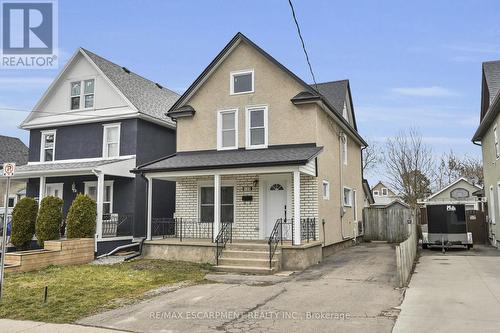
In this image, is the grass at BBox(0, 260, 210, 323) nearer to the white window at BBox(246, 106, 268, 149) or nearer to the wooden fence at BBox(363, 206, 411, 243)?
the white window at BBox(246, 106, 268, 149)

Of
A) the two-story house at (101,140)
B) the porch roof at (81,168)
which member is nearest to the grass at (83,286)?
the two-story house at (101,140)

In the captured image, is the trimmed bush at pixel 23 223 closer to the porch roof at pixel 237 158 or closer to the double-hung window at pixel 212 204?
the porch roof at pixel 237 158

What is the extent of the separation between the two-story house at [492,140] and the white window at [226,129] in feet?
32.4

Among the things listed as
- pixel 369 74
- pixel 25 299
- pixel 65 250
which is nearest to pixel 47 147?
pixel 65 250

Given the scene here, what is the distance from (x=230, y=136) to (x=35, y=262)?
7.90 meters

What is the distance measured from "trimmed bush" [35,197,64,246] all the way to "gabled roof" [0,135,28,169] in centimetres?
1957

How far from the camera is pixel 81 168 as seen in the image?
16.5 metres

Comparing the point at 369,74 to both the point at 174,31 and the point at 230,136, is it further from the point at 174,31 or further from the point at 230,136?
the point at 174,31

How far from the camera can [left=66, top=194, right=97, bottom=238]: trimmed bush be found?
14578mm

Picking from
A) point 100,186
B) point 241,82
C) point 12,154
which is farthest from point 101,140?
point 12,154

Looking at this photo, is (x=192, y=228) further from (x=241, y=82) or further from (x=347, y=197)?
(x=347, y=197)

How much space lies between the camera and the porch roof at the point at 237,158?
13.3 meters

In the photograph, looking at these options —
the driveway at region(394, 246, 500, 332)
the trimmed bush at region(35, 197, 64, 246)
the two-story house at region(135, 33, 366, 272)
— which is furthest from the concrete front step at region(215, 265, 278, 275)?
the trimmed bush at region(35, 197, 64, 246)

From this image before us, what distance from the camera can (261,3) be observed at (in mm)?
9094
